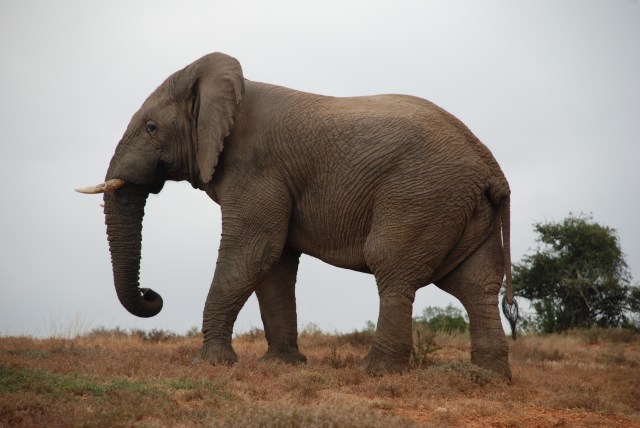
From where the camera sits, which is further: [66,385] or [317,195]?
[317,195]

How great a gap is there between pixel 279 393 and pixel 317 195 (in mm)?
3241

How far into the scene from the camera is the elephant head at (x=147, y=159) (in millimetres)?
13266

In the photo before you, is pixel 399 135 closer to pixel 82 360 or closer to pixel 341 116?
pixel 341 116

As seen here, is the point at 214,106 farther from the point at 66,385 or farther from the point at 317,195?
the point at 66,385

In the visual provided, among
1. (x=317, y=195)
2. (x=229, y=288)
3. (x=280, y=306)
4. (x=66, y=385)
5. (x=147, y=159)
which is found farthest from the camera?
(x=280, y=306)

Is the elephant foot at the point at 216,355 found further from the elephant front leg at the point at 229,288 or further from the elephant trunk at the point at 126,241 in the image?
the elephant trunk at the point at 126,241

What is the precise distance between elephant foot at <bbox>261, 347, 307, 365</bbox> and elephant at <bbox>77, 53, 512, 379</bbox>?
0.02 meters

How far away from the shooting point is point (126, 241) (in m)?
13.4

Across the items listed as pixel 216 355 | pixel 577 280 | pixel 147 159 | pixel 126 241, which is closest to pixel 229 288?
pixel 216 355

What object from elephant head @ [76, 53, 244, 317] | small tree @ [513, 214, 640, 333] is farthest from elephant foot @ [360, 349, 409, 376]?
small tree @ [513, 214, 640, 333]

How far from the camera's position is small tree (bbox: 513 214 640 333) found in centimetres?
2905

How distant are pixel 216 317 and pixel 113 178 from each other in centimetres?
265

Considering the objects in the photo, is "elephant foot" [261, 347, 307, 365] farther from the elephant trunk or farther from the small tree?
the small tree

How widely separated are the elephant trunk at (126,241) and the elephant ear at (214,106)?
1.21 metres
